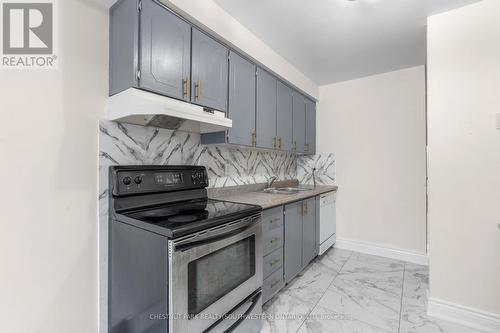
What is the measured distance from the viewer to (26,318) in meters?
1.11

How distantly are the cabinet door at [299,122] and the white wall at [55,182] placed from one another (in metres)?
2.16

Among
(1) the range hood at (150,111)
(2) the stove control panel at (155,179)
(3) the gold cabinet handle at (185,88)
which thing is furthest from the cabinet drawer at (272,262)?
(3) the gold cabinet handle at (185,88)

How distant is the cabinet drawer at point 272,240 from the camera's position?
1.85m

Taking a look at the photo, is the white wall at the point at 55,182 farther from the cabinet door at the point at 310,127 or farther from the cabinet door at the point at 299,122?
the cabinet door at the point at 310,127

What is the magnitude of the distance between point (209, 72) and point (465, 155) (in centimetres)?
209

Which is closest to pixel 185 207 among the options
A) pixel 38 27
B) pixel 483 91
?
pixel 38 27

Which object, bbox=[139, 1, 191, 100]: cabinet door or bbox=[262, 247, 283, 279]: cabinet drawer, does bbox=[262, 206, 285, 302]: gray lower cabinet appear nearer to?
bbox=[262, 247, 283, 279]: cabinet drawer

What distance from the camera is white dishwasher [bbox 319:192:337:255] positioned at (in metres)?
2.88

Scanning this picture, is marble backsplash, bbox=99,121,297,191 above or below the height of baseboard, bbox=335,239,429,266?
above

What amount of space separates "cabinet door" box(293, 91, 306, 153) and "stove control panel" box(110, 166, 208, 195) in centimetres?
155

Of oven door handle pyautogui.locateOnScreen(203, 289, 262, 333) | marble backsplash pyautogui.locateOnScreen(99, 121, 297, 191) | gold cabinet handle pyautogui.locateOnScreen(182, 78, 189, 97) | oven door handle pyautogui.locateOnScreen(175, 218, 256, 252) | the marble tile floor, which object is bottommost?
the marble tile floor

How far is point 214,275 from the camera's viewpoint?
1.25 metres

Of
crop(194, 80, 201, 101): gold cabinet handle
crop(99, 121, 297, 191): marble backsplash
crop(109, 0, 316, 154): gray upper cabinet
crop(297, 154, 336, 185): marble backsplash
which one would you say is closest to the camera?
crop(109, 0, 316, 154): gray upper cabinet

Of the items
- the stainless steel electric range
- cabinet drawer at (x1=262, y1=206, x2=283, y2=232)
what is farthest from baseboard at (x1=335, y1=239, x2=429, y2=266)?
the stainless steel electric range
